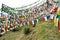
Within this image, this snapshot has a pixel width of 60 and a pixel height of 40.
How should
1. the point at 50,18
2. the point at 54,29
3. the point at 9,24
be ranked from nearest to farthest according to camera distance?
the point at 54,29, the point at 50,18, the point at 9,24

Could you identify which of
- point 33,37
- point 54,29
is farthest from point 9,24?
point 54,29

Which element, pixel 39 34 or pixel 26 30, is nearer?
pixel 39 34

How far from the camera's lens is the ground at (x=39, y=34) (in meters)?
9.07

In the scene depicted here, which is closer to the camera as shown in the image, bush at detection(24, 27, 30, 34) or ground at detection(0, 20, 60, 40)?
ground at detection(0, 20, 60, 40)

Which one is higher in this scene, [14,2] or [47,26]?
[14,2]

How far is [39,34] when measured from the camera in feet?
30.9

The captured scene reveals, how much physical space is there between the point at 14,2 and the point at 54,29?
2759 millimetres

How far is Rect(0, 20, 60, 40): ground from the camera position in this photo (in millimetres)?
9070

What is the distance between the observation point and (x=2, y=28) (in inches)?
421

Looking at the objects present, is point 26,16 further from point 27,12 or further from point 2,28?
point 2,28

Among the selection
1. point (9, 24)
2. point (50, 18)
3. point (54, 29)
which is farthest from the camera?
point (9, 24)

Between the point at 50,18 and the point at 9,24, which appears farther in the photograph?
the point at 9,24

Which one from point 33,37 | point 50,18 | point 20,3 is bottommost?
point 33,37

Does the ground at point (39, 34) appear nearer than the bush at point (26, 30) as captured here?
Yes
